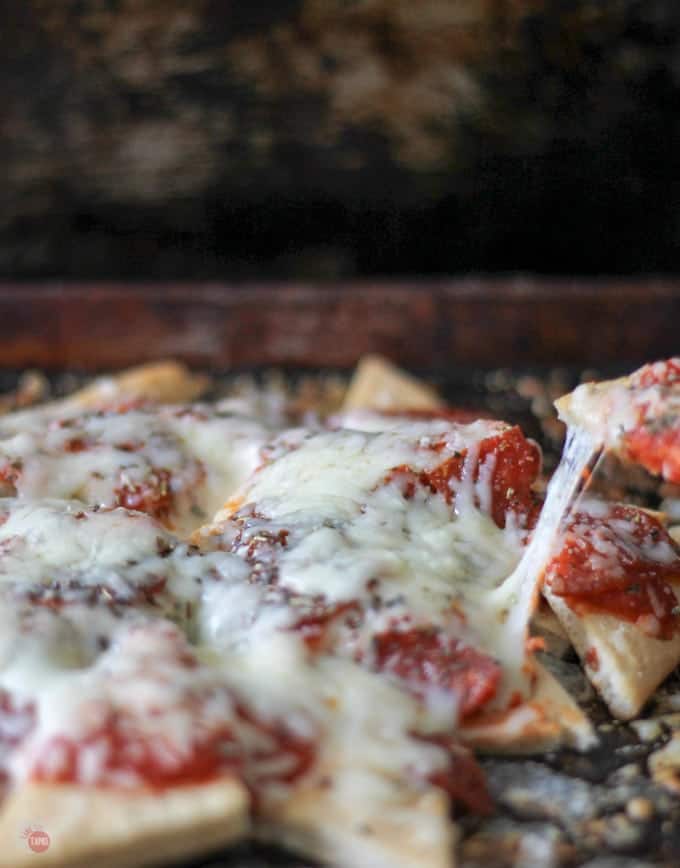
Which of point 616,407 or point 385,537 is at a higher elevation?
point 616,407

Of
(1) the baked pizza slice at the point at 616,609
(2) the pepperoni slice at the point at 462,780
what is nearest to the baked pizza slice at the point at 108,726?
(2) the pepperoni slice at the point at 462,780

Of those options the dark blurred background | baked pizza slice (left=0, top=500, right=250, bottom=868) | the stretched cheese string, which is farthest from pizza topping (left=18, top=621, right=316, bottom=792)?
the dark blurred background

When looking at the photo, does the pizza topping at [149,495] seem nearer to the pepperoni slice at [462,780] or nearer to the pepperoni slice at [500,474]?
the pepperoni slice at [500,474]

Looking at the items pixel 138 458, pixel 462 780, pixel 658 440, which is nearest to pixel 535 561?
pixel 658 440

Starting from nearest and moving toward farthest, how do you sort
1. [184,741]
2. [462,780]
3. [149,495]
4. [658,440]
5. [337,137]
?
Result: [184,741] < [462,780] < [658,440] < [149,495] < [337,137]

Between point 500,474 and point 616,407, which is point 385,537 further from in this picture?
point 616,407

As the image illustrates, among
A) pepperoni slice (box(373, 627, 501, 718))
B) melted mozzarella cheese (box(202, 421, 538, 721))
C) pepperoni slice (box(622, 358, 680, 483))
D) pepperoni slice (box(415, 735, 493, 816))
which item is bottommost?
pepperoni slice (box(415, 735, 493, 816))

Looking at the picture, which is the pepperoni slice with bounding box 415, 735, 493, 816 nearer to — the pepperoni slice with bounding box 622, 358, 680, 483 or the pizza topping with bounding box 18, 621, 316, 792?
the pizza topping with bounding box 18, 621, 316, 792
